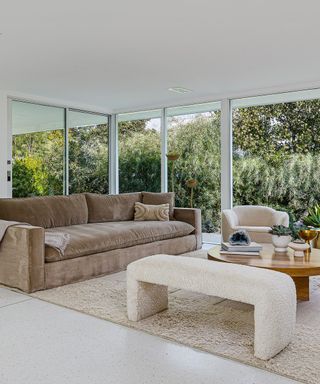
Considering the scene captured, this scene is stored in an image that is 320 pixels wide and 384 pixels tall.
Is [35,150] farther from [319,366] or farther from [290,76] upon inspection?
[319,366]

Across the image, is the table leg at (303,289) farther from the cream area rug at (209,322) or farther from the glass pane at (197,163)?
the glass pane at (197,163)

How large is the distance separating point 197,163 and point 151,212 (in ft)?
4.94

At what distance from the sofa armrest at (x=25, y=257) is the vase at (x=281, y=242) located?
2047 mm

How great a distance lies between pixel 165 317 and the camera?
276 cm

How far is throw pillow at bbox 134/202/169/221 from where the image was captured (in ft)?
17.4

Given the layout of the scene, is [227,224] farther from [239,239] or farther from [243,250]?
[243,250]

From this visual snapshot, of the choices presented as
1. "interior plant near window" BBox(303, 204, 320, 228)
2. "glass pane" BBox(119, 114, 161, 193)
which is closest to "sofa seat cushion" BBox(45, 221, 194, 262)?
"interior plant near window" BBox(303, 204, 320, 228)

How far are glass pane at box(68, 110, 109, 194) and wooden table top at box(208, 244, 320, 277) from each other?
155 inches

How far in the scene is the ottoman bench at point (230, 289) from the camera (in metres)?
2.12

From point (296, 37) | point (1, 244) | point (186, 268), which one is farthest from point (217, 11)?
point (1, 244)

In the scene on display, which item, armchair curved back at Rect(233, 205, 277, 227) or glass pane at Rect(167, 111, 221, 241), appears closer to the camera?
armchair curved back at Rect(233, 205, 277, 227)

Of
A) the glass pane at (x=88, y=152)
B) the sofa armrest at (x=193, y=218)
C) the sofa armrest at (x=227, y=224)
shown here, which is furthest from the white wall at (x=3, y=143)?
the sofa armrest at (x=227, y=224)

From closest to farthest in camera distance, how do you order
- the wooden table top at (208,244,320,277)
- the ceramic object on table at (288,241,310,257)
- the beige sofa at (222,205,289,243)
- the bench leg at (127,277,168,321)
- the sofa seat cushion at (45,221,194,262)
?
the bench leg at (127,277,168,321)
the wooden table top at (208,244,320,277)
the ceramic object on table at (288,241,310,257)
the sofa seat cushion at (45,221,194,262)
the beige sofa at (222,205,289,243)

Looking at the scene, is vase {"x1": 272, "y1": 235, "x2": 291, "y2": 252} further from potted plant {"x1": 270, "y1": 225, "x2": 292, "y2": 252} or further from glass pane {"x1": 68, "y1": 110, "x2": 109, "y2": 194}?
glass pane {"x1": 68, "y1": 110, "x2": 109, "y2": 194}
